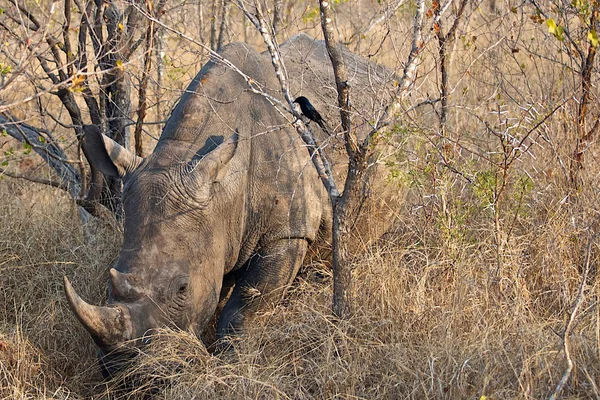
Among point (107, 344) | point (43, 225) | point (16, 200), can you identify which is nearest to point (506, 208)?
point (107, 344)

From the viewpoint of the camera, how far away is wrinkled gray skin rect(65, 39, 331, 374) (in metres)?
4.91

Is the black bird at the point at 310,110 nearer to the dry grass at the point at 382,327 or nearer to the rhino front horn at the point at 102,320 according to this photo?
the dry grass at the point at 382,327

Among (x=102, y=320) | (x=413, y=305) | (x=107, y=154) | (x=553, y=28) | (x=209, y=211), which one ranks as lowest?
(x=102, y=320)

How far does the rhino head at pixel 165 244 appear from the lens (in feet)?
15.7

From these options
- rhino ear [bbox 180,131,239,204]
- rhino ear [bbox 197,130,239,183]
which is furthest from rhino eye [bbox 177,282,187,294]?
rhino ear [bbox 197,130,239,183]

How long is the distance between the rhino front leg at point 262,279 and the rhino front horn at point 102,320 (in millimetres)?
1068

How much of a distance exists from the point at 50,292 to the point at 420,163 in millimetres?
2827

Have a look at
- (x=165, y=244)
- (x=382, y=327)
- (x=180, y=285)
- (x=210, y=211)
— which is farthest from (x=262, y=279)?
(x=382, y=327)

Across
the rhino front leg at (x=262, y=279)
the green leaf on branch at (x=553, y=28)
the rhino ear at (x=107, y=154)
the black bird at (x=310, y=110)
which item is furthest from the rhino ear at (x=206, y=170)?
the green leaf on branch at (x=553, y=28)

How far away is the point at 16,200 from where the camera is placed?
736 centimetres

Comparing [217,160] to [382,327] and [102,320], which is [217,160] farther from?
[382,327]

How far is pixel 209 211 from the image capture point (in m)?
5.24

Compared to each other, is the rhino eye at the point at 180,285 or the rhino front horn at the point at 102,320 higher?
the rhino eye at the point at 180,285

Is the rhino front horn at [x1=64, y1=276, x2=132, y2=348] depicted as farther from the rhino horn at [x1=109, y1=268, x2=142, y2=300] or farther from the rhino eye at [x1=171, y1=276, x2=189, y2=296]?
the rhino eye at [x1=171, y1=276, x2=189, y2=296]
